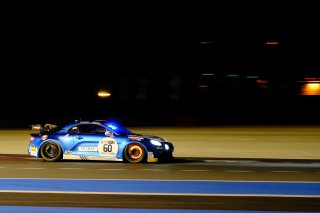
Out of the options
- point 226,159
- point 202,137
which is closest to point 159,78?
point 202,137

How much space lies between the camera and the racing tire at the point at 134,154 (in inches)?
622

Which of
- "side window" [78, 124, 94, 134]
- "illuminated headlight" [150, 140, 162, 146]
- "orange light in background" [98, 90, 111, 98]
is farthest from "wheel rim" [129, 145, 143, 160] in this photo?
"orange light in background" [98, 90, 111, 98]

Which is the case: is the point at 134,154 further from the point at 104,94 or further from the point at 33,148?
the point at 104,94

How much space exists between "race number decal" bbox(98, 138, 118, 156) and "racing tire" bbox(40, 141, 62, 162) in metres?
1.17

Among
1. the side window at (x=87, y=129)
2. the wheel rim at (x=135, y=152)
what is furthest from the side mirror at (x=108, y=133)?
the wheel rim at (x=135, y=152)

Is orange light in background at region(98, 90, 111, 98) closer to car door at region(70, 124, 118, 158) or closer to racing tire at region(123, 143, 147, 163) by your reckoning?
car door at region(70, 124, 118, 158)

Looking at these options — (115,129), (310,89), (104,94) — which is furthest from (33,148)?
(310,89)

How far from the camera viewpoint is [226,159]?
55.6 feet

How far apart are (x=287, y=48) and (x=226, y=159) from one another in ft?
109

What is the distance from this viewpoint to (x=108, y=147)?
1584 cm

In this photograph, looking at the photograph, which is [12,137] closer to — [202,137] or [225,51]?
[202,137]

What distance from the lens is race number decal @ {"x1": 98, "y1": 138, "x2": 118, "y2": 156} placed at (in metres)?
15.8

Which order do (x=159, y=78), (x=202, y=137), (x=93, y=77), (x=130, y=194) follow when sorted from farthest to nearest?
(x=93, y=77), (x=159, y=78), (x=202, y=137), (x=130, y=194)

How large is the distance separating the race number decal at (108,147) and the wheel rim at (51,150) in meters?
1.26
